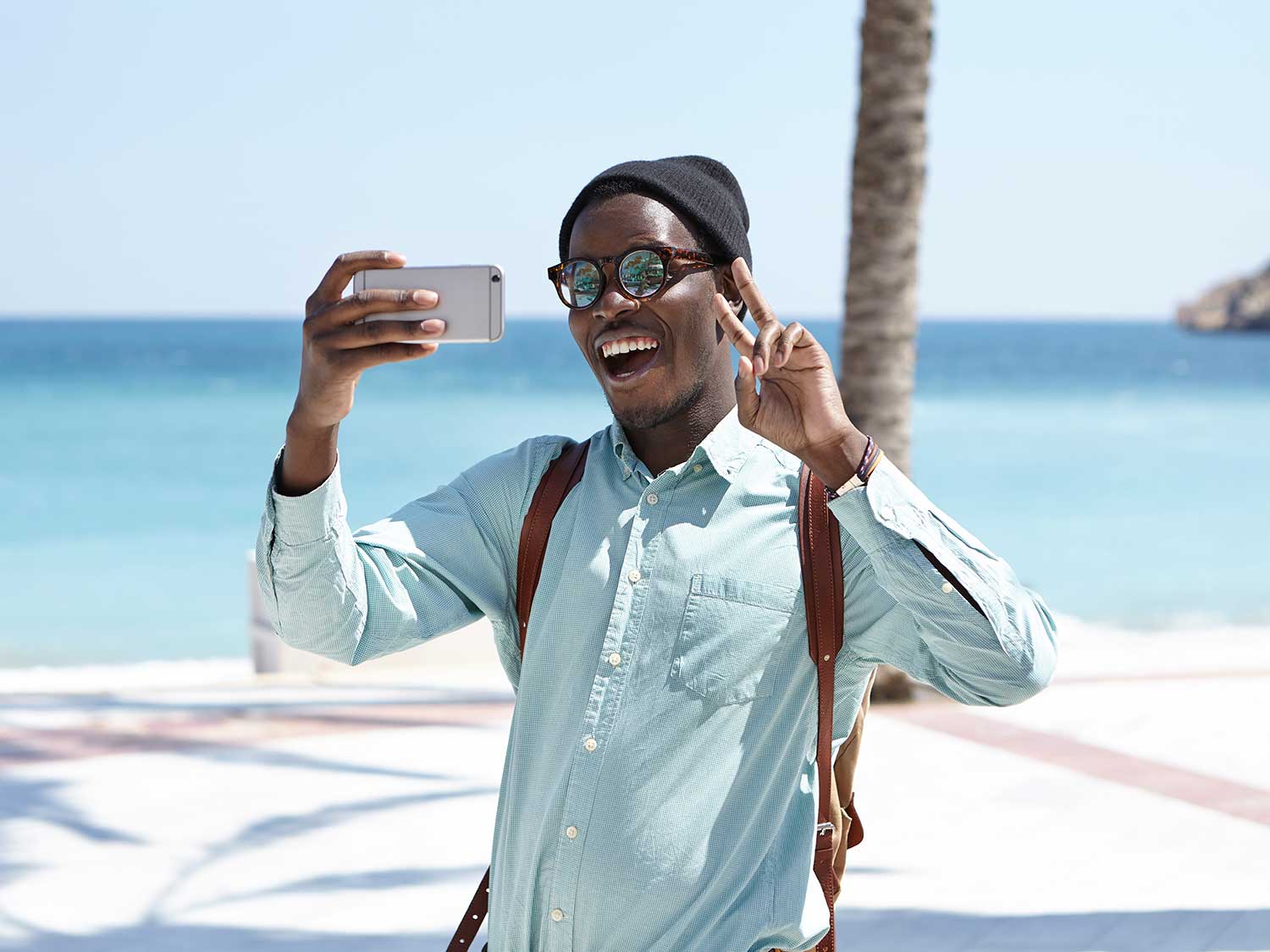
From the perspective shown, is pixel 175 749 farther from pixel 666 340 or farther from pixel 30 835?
pixel 666 340

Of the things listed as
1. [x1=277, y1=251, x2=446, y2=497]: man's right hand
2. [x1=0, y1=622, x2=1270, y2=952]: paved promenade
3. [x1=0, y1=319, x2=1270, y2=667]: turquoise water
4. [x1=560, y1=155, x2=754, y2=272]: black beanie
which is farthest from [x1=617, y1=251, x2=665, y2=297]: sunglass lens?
[x1=0, y1=319, x2=1270, y2=667]: turquoise water

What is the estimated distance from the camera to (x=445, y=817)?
7109 millimetres

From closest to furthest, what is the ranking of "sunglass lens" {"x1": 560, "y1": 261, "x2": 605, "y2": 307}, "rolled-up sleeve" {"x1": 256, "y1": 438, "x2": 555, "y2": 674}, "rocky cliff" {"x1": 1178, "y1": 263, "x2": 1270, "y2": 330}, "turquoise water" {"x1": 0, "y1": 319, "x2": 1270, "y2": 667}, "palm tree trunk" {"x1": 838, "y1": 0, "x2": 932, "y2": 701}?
"rolled-up sleeve" {"x1": 256, "y1": 438, "x2": 555, "y2": 674}, "sunglass lens" {"x1": 560, "y1": 261, "x2": 605, "y2": 307}, "palm tree trunk" {"x1": 838, "y1": 0, "x2": 932, "y2": 701}, "turquoise water" {"x1": 0, "y1": 319, "x2": 1270, "y2": 667}, "rocky cliff" {"x1": 1178, "y1": 263, "x2": 1270, "y2": 330}

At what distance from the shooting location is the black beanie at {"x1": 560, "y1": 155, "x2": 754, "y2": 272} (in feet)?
8.08

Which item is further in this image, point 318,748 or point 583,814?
point 318,748

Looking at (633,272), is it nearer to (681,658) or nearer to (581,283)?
(581,283)

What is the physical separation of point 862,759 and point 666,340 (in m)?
5.82

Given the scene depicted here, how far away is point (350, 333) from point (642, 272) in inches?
20.4

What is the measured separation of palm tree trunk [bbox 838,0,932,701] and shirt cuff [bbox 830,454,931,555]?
6.62 meters

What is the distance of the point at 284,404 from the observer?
61250 mm

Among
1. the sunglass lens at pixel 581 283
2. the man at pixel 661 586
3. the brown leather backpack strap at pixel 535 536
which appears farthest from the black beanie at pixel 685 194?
the brown leather backpack strap at pixel 535 536

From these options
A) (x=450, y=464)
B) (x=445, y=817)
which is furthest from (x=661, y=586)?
(x=450, y=464)

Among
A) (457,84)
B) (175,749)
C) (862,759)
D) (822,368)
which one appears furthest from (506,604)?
(457,84)

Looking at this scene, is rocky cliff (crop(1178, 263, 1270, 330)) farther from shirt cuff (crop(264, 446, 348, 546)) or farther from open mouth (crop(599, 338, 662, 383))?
shirt cuff (crop(264, 446, 348, 546))
